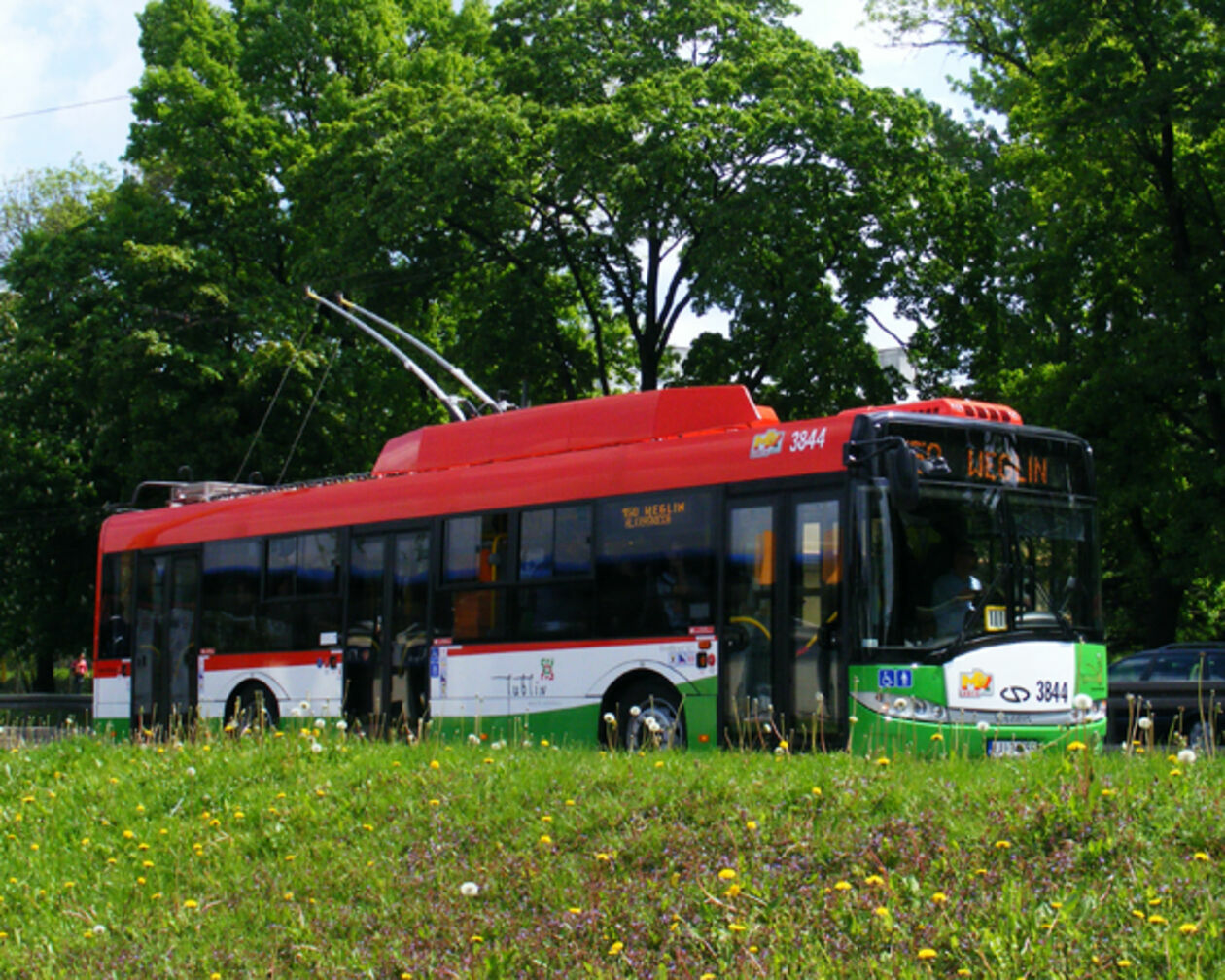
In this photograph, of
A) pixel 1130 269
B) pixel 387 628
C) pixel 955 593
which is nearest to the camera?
pixel 955 593

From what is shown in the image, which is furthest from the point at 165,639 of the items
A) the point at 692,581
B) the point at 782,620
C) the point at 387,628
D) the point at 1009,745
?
the point at 1009,745

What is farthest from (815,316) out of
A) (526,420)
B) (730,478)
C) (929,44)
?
(730,478)

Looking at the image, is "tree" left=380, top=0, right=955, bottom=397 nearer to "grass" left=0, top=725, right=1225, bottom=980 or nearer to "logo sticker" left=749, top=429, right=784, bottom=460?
"logo sticker" left=749, top=429, right=784, bottom=460

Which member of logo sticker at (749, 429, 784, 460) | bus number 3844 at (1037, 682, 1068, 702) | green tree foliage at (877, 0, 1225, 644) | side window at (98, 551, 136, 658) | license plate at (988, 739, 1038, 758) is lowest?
license plate at (988, 739, 1038, 758)

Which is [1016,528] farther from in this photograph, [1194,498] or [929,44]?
[929,44]

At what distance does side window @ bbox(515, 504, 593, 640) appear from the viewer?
40.9 ft

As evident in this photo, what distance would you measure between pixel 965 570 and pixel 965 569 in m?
0.01

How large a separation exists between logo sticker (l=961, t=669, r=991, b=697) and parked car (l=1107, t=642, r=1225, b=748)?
624 cm

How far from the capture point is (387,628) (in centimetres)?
1441

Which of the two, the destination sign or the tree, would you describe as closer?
the destination sign

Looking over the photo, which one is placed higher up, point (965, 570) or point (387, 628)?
point (965, 570)

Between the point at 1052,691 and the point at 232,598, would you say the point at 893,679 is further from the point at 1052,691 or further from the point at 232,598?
the point at 232,598

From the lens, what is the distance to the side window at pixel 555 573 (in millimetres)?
12469

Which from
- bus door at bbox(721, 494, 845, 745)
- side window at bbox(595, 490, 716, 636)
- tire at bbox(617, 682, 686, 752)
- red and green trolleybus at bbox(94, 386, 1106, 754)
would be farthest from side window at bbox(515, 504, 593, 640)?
bus door at bbox(721, 494, 845, 745)
